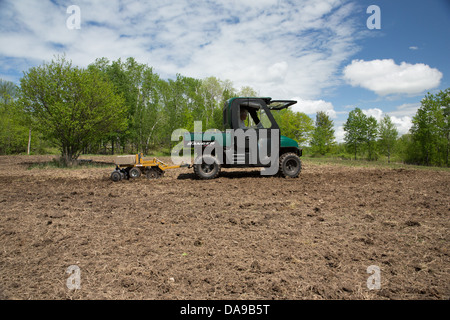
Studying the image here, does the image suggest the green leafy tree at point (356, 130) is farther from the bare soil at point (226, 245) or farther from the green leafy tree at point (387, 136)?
the bare soil at point (226, 245)

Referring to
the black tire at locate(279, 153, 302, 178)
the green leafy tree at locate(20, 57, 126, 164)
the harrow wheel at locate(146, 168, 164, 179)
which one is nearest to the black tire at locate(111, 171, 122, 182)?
the harrow wheel at locate(146, 168, 164, 179)

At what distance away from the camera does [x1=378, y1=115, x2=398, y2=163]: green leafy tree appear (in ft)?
104

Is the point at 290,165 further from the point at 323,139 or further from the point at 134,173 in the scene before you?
the point at 323,139

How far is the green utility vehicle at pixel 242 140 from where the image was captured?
8852mm

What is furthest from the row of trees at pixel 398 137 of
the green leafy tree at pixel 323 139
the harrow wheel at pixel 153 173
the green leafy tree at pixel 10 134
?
the green leafy tree at pixel 10 134

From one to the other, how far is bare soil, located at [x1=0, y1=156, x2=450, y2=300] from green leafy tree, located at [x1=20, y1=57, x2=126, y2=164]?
940 cm

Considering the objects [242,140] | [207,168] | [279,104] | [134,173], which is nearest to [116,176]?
[134,173]

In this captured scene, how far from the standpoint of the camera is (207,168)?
937 cm

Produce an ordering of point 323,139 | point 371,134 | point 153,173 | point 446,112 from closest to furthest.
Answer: point 153,173
point 446,112
point 371,134
point 323,139

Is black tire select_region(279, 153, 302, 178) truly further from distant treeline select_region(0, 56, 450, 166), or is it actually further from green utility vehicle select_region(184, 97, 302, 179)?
distant treeline select_region(0, 56, 450, 166)

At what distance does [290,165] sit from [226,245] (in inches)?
261

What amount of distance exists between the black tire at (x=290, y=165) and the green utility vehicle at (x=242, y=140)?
40mm
